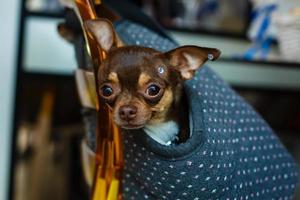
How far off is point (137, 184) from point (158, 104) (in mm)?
177

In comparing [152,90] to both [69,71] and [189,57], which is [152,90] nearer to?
[189,57]

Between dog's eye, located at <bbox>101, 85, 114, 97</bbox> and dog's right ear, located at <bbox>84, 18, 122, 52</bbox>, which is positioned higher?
dog's right ear, located at <bbox>84, 18, 122, 52</bbox>

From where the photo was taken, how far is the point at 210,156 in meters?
0.75

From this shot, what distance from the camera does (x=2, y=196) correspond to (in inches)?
52.2

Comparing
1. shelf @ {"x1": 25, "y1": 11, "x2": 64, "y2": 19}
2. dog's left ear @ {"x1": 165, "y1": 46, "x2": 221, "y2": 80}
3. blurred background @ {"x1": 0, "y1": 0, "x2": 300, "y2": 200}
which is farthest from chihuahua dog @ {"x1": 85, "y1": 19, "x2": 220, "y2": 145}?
shelf @ {"x1": 25, "y1": 11, "x2": 64, "y2": 19}

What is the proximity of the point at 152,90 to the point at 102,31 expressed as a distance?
0.11 meters

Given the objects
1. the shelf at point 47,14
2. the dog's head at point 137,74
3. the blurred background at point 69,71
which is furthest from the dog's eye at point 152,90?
the shelf at point 47,14

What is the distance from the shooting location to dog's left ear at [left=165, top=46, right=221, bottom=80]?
724mm

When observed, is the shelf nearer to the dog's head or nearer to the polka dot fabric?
the polka dot fabric

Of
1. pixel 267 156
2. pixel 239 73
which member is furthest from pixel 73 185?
pixel 267 156

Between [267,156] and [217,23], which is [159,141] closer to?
[267,156]

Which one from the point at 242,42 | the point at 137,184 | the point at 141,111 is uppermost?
the point at 242,42

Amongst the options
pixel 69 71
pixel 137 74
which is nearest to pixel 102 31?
pixel 137 74

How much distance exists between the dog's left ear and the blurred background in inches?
14.1
